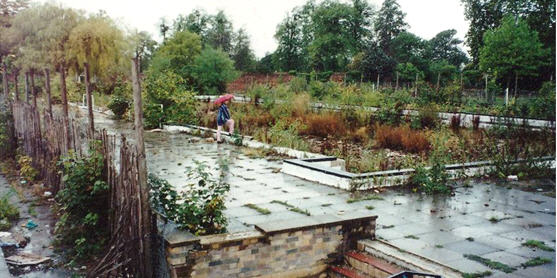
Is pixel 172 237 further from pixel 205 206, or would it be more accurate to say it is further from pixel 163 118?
pixel 163 118

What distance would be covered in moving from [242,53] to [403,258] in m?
50.6

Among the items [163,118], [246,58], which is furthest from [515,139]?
[246,58]

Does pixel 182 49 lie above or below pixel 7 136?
above

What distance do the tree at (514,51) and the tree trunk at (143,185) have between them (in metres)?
28.7

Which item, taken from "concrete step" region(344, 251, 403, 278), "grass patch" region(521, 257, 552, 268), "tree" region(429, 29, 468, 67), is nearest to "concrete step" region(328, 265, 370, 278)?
"concrete step" region(344, 251, 403, 278)

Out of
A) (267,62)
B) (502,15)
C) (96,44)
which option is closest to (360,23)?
(267,62)

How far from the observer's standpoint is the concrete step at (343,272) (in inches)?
176

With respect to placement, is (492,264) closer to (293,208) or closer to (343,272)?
(343,272)

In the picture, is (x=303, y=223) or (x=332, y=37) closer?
(x=303, y=223)

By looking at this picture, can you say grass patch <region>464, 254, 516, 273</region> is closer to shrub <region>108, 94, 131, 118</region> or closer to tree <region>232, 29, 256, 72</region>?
shrub <region>108, 94, 131, 118</region>

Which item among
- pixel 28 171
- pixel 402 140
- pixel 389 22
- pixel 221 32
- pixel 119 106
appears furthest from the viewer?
pixel 221 32

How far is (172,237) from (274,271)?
1.04 meters

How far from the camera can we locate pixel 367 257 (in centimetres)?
457

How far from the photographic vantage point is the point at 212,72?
1205 inches
